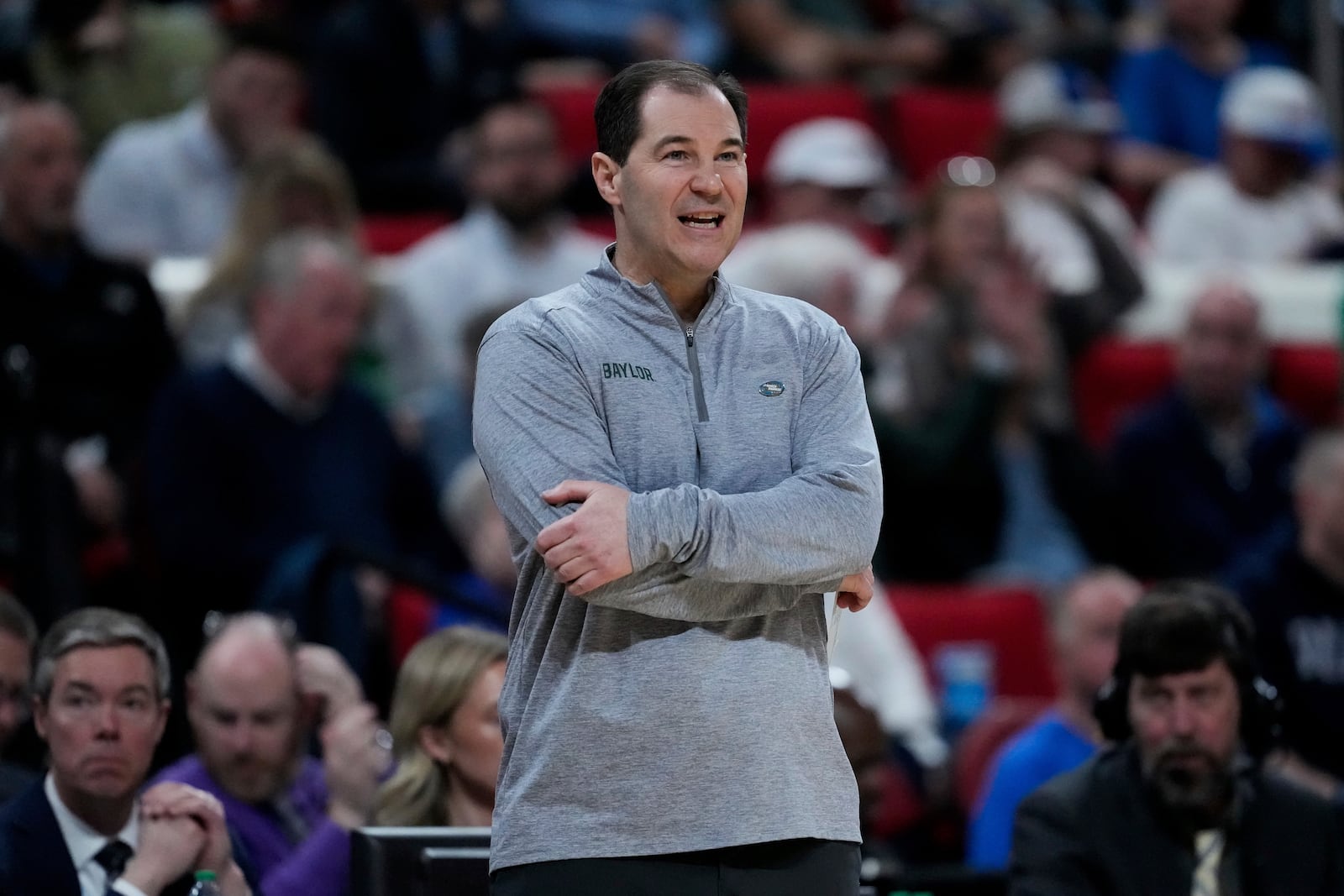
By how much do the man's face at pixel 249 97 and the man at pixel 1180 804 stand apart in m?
4.19

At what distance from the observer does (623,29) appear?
9.91 m

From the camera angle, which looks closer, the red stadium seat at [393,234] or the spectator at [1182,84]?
the red stadium seat at [393,234]

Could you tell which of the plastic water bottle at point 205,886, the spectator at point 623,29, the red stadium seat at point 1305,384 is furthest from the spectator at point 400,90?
the plastic water bottle at point 205,886

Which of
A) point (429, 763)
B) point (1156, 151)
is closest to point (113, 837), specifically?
point (429, 763)

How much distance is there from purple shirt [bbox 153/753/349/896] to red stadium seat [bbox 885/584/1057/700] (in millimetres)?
2494

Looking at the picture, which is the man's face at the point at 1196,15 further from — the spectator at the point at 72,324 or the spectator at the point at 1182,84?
the spectator at the point at 72,324

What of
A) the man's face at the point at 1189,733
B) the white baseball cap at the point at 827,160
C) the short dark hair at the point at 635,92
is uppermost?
the white baseball cap at the point at 827,160

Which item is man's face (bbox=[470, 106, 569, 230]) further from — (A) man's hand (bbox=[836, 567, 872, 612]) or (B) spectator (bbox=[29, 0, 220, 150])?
(A) man's hand (bbox=[836, 567, 872, 612])

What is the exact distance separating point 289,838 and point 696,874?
1910 mm

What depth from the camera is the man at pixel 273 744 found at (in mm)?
4406

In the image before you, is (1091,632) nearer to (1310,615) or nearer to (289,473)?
(1310,615)

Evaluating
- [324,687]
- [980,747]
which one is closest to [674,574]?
[324,687]

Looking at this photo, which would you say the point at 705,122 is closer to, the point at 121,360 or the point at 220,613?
the point at 220,613

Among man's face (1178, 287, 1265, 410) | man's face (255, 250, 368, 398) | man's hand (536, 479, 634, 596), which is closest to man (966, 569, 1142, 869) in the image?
man's face (1178, 287, 1265, 410)
